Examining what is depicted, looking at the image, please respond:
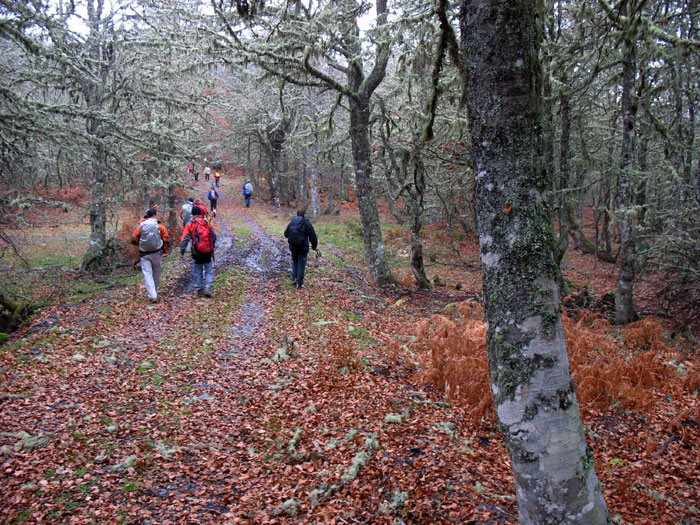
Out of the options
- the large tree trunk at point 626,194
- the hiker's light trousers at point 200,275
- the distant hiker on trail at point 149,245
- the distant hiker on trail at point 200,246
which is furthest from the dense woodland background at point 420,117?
the hiker's light trousers at point 200,275

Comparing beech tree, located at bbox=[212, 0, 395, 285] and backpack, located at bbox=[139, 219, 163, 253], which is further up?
beech tree, located at bbox=[212, 0, 395, 285]

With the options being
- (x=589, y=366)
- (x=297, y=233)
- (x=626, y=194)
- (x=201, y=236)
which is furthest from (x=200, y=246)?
(x=626, y=194)

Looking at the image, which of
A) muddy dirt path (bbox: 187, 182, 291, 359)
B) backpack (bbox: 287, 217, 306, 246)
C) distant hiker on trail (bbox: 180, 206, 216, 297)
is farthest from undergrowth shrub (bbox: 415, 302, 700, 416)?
distant hiker on trail (bbox: 180, 206, 216, 297)

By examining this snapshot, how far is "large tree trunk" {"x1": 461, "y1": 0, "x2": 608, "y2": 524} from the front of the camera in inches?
94.7

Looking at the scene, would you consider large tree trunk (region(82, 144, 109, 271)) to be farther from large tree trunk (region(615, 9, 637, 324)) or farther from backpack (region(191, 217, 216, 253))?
large tree trunk (region(615, 9, 637, 324))

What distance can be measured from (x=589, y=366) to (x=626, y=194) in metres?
4.95

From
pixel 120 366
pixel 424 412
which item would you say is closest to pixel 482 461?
pixel 424 412

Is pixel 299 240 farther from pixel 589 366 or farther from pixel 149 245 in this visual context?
pixel 589 366

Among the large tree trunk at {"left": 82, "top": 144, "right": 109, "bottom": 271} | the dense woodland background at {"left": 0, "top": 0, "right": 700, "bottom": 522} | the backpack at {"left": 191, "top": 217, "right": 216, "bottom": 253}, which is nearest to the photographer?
the dense woodland background at {"left": 0, "top": 0, "right": 700, "bottom": 522}

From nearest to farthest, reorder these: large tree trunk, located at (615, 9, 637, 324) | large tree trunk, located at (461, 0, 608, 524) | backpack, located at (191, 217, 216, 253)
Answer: large tree trunk, located at (461, 0, 608, 524) < large tree trunk, located at (615, 9, 637, 324) < backpack, located at (191, 217, 216, 253)

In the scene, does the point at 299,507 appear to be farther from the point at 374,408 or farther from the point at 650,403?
the point at 650,403

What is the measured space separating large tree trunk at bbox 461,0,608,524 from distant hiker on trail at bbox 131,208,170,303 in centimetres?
940

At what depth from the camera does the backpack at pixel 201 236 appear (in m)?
10.4

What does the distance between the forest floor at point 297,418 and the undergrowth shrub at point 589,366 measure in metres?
0.03
